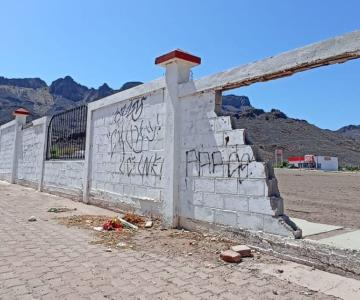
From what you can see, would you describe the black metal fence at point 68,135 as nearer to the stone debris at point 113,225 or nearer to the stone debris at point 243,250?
the stone debris at point 113,225

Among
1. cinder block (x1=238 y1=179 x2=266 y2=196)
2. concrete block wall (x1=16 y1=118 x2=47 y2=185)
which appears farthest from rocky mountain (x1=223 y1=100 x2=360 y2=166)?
cinder block (x1=238 y1=179 x2=266 y2=196)

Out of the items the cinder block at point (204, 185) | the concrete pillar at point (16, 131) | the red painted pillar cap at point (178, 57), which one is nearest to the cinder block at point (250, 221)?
the cinder block at point (204, 185)

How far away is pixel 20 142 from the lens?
14.8m

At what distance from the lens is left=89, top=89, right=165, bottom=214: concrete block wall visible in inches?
249

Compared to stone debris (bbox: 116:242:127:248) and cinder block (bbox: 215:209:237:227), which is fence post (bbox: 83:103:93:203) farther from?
cinder block (bbox: 215:209:237:227)

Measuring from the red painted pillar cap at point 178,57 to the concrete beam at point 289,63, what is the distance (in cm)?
70

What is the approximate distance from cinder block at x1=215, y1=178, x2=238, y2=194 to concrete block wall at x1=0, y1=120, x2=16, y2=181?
13.1 m

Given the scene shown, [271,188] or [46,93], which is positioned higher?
[46,93]

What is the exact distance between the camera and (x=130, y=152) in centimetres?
710

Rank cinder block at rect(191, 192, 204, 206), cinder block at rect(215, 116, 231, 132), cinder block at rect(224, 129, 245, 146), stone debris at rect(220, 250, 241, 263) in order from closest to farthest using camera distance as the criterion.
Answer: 1. stone debris at rect(220, 250, 241, 263)
2. cinder block at rect(224, 129, 245, 146)
3. cinder block at rect(215, 116, 231, 132)
4. cinder block at rect(191, 192, 204, 206)

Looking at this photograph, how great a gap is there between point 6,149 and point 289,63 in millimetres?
Result: 15676

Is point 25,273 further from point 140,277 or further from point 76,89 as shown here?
point 76,89

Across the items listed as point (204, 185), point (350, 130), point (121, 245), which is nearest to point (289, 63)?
point (204, 185)

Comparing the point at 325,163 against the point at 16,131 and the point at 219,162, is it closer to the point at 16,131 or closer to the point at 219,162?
the point at 16,131
